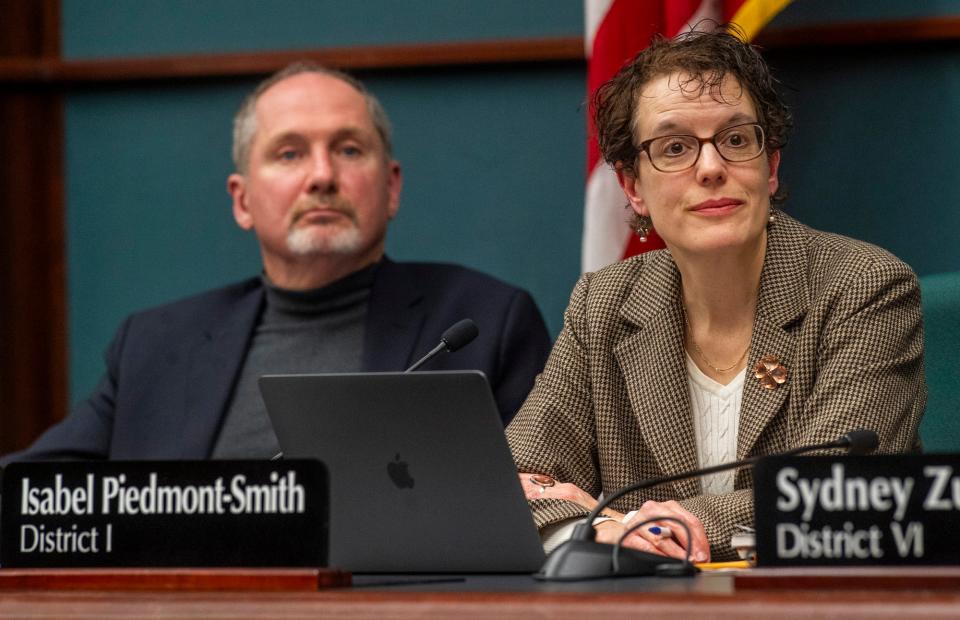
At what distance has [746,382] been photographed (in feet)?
6.46

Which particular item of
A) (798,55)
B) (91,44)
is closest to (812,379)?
(798,55)

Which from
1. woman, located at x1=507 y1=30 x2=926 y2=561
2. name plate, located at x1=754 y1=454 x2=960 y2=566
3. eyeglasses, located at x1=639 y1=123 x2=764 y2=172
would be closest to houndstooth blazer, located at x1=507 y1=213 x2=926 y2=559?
woman, located at x1=507 y1=30 x2=926 y2=561

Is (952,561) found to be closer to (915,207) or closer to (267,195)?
(915,207)

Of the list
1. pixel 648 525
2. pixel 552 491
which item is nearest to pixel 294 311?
pixel 552 491

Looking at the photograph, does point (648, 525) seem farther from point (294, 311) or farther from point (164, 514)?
point (294, 311)

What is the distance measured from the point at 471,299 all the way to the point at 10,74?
142cm

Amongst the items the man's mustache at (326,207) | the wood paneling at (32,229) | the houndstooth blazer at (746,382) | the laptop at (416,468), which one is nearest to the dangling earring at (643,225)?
the houndstooth blazer at (746,382)

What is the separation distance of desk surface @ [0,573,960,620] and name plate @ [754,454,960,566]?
7cm

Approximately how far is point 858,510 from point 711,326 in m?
1.02

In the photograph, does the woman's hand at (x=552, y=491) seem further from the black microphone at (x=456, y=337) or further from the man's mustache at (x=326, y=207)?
the man's mustache at (x=326, y=207)

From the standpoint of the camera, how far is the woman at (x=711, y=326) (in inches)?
74.7

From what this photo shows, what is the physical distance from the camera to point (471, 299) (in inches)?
111

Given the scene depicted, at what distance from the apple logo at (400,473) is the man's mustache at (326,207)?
→ 1.56 meters

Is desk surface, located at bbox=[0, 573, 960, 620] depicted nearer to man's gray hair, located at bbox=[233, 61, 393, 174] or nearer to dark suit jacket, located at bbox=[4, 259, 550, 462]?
dark suit jacket, located at bbox=[4, 259, 550, 462]
